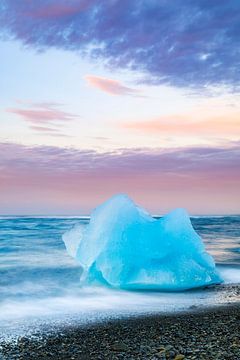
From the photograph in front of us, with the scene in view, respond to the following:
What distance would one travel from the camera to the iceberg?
33.1 ft

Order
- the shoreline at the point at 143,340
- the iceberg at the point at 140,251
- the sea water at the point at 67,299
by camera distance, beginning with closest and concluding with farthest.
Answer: the shoreline at the point at 143,340 → the sea water at the point at 67,299 → the iceberg at the point at 140,251

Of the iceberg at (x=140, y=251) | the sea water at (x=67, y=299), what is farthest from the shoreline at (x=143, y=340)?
the iceberg at (x=140, y=251)

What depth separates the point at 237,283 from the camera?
10859mm

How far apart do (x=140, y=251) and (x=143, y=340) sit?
455 centimetres

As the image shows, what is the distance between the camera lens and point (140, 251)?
34.9 ft

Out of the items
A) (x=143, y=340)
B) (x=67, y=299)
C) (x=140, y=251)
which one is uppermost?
(x=140, y=251)

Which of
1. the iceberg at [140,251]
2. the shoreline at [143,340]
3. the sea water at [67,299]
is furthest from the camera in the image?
the iceberg at [140,251]

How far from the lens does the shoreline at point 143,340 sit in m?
5.41

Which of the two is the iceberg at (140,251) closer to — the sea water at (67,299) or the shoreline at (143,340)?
the sea water at (67,299)

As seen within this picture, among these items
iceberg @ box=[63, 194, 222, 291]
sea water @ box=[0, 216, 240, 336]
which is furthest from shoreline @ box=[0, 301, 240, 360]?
iceberg @ box=[63, 194, 222, 291]

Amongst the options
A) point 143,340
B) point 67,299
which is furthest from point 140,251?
point 143,340

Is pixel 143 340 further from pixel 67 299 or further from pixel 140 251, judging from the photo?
pixel 140 251

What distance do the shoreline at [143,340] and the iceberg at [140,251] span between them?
8.27 feet

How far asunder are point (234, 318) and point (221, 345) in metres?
1.66
